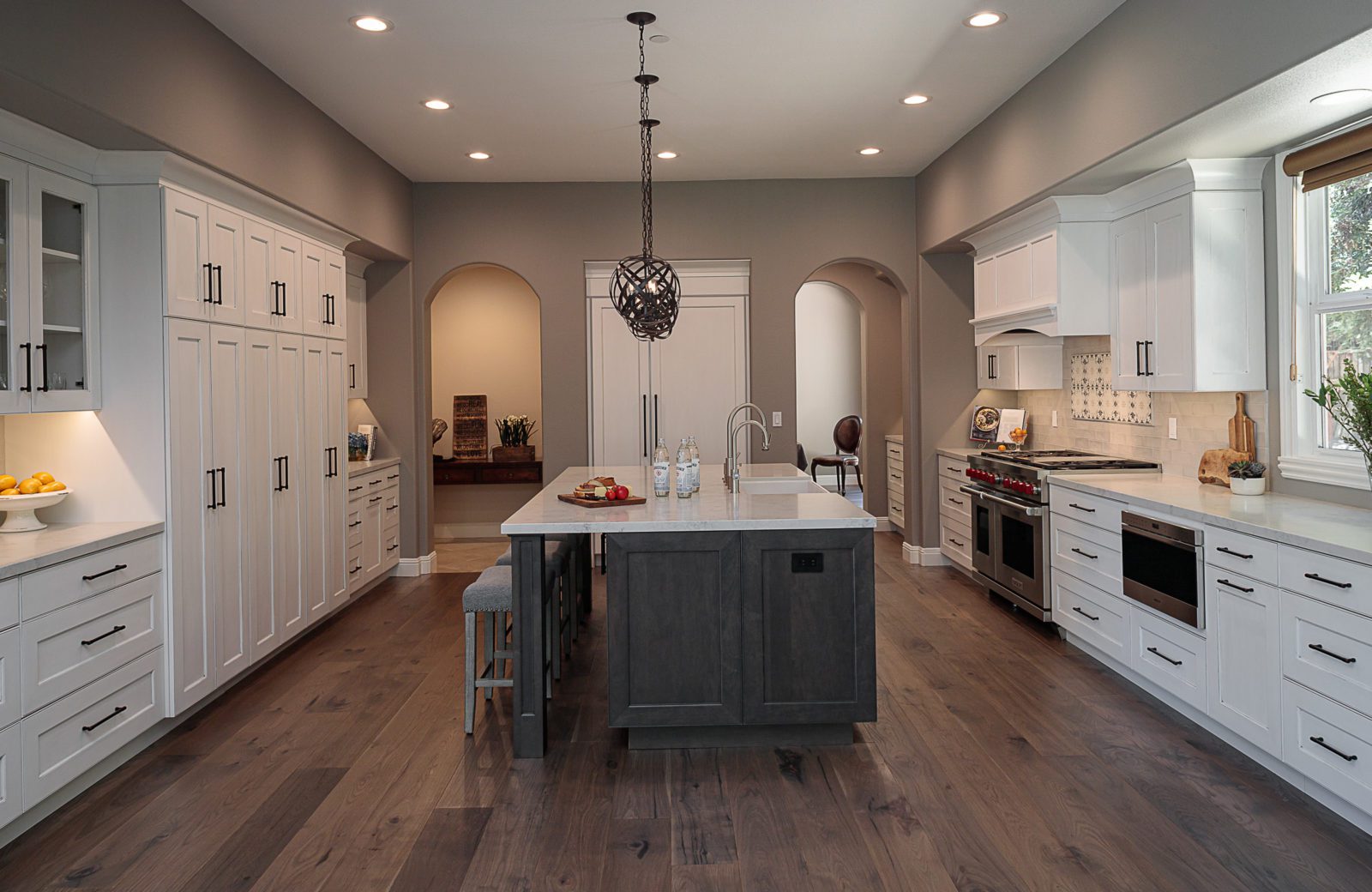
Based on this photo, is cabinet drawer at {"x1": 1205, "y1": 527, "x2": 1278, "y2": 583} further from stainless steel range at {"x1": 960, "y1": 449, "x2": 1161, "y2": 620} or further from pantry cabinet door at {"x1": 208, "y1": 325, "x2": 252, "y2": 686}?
pantry cabinet door at {"x1": 208, "y1": 325, "x2": 252, "y2": 686}

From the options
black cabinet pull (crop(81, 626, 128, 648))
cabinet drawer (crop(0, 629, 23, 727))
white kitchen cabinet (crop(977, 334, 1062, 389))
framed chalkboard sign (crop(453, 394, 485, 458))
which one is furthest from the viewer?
framed chalkboard sign (crop(453, 394, 485, 458))

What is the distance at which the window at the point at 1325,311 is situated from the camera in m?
3.56

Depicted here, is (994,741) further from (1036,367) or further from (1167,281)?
(1036,367)

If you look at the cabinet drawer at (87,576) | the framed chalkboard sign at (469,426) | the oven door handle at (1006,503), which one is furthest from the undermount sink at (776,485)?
the framed chalkboard sign at (469,426)

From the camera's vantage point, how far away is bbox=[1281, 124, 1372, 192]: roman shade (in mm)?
3352

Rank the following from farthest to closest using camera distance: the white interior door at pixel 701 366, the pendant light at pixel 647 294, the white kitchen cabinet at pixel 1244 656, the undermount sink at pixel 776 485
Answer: the white interior door at pixel 701 366 → the undermount sink at pixel 776 485 → the pendant light at pixel 647 294 → the white kitchen cabinet at pixel 1244 656

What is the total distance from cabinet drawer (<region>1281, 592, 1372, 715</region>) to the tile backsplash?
1298mm

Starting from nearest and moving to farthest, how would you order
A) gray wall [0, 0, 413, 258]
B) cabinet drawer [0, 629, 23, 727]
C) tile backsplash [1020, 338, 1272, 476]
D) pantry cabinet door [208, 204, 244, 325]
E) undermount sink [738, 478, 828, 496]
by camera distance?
cabinet drawer [0, 629, 23, 727] < gray wall [0, 0, 413, 258] < pantry cabinet door [208, 204, 244, 325] < tile backsplash [1020, 338, 1272, 476] < undermount sink [738, 478, 828, 496]

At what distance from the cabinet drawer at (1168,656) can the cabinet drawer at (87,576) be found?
4.03 metres

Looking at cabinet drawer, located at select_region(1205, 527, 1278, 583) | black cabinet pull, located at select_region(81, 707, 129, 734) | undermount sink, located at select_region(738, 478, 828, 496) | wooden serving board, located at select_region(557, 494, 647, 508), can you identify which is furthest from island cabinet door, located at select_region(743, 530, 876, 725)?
black cabinet pull, located at select_region(81, 707, 129, 734)

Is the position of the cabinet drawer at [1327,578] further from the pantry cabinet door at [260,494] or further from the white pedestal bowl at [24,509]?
the white pedestal bowl at [24,509]

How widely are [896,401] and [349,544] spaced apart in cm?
505

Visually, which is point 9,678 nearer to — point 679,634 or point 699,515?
point 679,634

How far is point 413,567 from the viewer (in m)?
6.97
